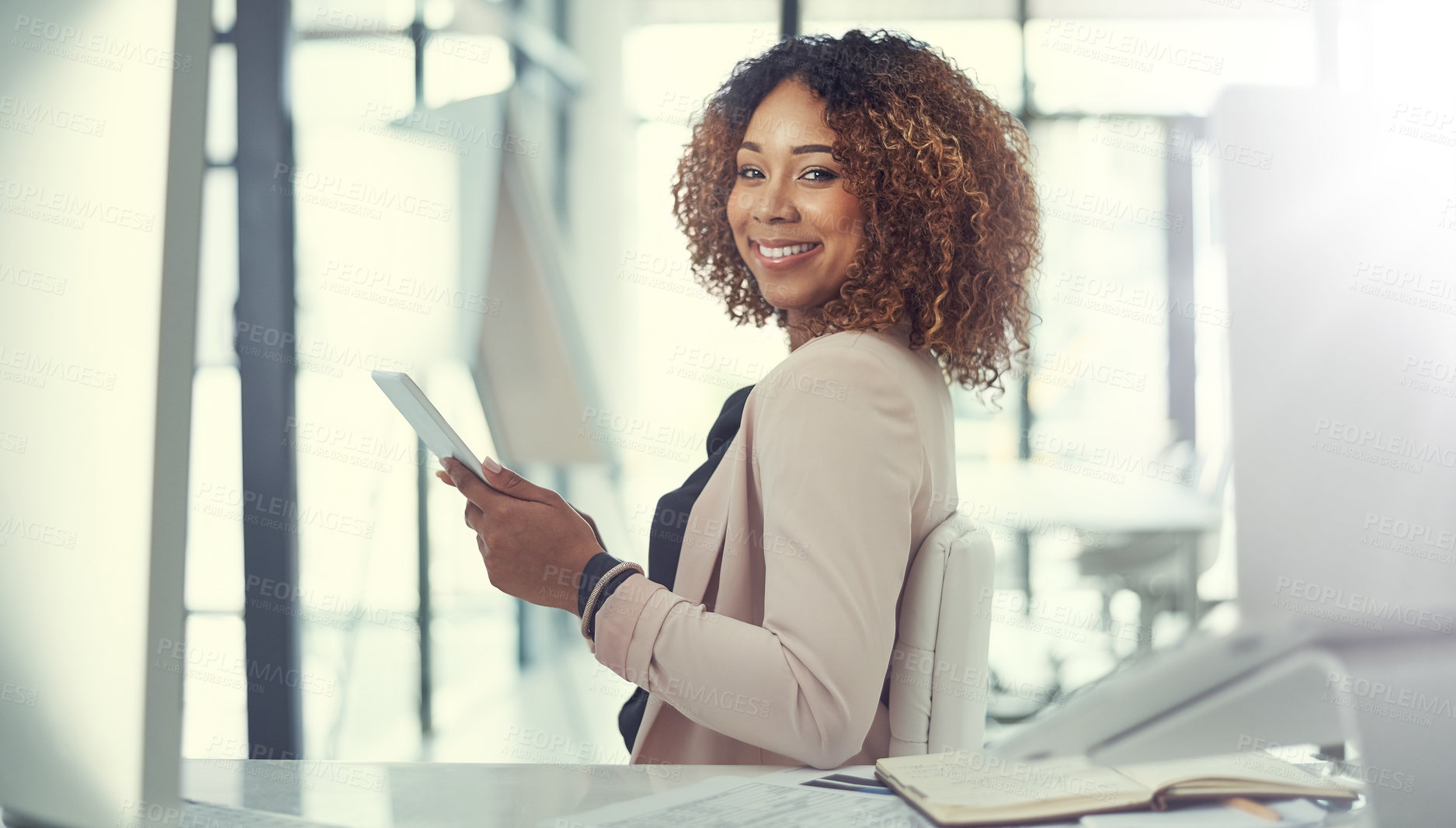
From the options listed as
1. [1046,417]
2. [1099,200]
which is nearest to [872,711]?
[1046,417]

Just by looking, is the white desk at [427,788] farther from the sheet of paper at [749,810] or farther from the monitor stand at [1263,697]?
the monitor stand at [1263,697]

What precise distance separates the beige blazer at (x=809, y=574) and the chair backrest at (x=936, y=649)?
0.16 feet

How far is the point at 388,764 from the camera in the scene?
940mm

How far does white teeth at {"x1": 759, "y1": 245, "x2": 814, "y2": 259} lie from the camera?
3.82 ft

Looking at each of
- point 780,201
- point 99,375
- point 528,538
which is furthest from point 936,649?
point 99,375

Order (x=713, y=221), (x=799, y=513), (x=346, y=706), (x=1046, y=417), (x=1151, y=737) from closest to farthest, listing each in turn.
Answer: (x=1151, y=737) → (x=799, y=513) → (x=713, y=221) → (x=346, y=706) → (x=1046, y=417)

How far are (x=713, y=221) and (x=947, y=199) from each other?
0.54 metres

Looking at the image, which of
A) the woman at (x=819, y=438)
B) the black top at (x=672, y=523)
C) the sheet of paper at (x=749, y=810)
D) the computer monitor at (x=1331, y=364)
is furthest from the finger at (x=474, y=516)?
the computer monitor at (x=1331, y=364)

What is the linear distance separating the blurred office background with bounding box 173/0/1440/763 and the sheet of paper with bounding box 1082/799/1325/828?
115 inches

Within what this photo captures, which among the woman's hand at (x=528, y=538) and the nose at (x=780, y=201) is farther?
the nose at (x=780, y=201)

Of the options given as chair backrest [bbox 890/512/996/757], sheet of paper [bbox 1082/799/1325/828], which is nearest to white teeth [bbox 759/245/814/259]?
chair backrest [bbox 890/512/996/757]

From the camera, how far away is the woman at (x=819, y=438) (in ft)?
2.85

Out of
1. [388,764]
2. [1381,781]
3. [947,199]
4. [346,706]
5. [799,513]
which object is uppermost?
[947,199]

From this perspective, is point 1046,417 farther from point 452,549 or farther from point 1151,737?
point 1151,737
